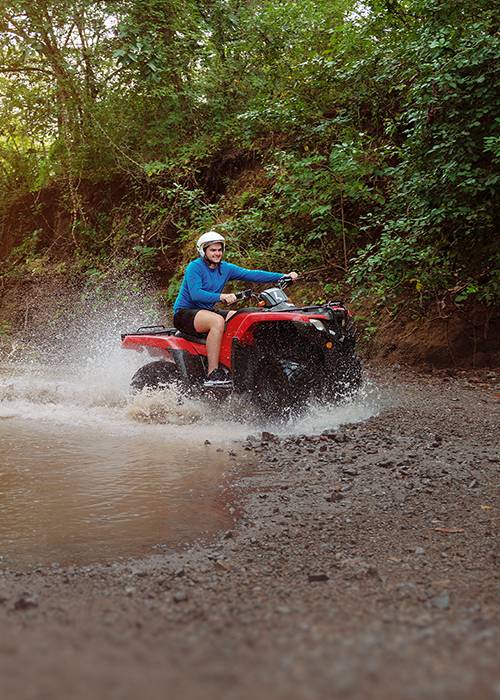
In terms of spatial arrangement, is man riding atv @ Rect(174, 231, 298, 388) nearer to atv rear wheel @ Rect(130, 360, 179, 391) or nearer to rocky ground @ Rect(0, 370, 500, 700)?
atv rear wheel @ Rect(130, 360, 179, 391)

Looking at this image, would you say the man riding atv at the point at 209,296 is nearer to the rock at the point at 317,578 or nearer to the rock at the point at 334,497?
the rock at the point at 334,497

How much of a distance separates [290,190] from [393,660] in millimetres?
10505

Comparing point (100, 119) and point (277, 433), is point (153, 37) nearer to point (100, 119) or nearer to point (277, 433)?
point (100, 119)

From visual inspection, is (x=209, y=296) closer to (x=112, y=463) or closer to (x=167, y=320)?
(x=112, y=463)

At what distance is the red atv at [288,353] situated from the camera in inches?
259

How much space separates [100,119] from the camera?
633 inches

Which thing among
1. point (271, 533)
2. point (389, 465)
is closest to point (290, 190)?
point (389, 465)

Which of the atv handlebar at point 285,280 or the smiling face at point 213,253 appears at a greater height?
the smiling face at point 213,253

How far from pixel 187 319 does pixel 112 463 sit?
229 cm

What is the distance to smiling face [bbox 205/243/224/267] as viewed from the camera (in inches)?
292

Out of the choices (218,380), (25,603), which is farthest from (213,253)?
(25,603)

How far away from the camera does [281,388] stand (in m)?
6.74

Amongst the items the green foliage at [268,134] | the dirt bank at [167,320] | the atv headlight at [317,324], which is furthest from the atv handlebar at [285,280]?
the dirt bank at [167,320]

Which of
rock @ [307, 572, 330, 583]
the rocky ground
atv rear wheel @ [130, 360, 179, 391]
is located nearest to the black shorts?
atv rear wheel @ [130, 360, 179, 391]
